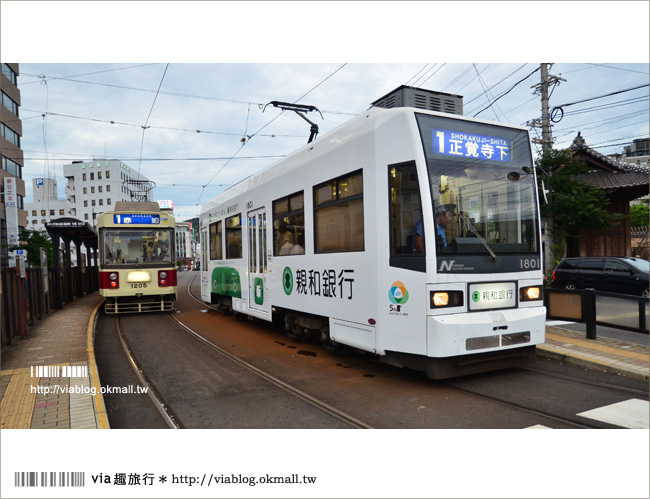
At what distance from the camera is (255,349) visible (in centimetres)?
772

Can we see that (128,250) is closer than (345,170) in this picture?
No

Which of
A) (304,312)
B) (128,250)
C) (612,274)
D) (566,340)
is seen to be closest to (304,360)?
(304,312)

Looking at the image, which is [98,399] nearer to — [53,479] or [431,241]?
[53,479]

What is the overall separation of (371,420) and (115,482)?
2.26 meters

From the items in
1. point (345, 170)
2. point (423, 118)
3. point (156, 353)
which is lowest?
point (156, 353)

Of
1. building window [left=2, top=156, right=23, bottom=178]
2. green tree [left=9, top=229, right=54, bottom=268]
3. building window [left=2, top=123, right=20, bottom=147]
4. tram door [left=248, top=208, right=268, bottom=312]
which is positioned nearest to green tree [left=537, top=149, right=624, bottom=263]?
tram door [left=248, top=208, right=268, bottom=312]

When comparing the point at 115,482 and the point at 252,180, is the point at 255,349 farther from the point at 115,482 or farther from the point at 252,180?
the point at 115,482

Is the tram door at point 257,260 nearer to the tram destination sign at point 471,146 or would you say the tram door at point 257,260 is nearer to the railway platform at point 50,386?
the railway platform at point 50,386

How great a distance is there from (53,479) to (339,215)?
415 cm

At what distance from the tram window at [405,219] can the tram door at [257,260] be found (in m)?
3.92

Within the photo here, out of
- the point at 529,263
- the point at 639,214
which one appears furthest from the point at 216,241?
the point at 639,214

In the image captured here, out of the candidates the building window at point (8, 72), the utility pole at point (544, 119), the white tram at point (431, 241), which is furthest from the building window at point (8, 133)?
the utility pole at point (544, 119)

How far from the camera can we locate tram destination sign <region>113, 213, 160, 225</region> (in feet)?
40.6

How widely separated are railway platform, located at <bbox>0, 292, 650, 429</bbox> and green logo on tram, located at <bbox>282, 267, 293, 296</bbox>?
312 cm
